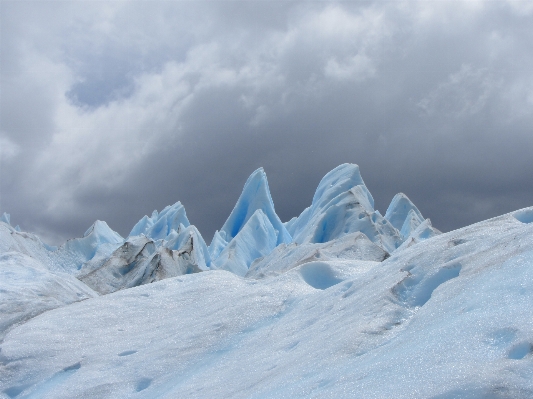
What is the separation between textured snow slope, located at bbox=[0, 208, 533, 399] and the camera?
9.33ft

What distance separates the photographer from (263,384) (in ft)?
12.3

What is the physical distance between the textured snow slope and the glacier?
0.01 meters

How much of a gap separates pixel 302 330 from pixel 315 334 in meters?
0.33

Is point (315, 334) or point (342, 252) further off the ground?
point (342, 252)

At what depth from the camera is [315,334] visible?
4320 mm

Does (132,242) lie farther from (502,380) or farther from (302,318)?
(502,380)

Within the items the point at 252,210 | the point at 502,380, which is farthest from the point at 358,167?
the point at 502,380

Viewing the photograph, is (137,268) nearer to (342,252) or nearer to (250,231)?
(342,252)

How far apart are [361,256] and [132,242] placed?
8.01 meters

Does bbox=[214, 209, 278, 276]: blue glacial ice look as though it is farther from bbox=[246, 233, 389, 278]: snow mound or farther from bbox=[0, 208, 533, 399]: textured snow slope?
bbox=[0, 208, 533, 399]: textured snow slope

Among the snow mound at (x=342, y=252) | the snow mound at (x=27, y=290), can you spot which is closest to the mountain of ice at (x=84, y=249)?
the snow mound at (x=342, y=252)

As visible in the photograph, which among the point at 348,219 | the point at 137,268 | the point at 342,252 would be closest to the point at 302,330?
the point at 342,252

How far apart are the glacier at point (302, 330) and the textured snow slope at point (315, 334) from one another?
1 centimetres

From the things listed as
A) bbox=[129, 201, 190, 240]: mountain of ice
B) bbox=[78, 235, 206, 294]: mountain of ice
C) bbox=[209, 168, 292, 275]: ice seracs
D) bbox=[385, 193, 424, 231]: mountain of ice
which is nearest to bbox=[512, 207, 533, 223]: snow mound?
bbox=[78, 235, 206, 294]: mountain of ice
